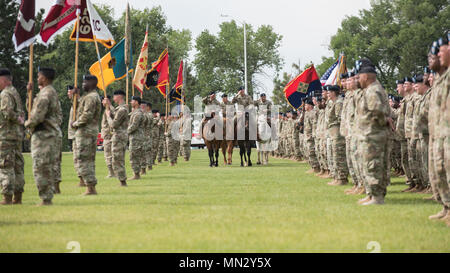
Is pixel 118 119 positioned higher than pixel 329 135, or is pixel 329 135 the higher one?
pixel 118 119

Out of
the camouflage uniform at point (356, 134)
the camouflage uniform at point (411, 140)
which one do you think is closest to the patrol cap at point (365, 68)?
the camouflage uniform at point (356, 134)

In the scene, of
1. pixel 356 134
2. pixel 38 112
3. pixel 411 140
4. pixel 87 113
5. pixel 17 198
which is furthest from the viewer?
pixel 411 140

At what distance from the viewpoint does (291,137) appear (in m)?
33.1

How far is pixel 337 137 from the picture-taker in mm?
15391

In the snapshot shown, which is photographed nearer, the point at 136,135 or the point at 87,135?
the point at 87,135

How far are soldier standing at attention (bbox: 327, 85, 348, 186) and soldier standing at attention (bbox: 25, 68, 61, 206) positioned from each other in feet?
22.4

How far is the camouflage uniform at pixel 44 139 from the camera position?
11.2 metres

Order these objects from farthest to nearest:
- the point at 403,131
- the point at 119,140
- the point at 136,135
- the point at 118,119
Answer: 1. the point at 136,135
2. the point at 118,119
3. the point at 119,140
4. the point at 403,131

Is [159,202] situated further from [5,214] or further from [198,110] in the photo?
[198,110]

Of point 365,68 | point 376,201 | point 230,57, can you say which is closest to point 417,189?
point 376,201

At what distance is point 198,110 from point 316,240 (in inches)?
3350

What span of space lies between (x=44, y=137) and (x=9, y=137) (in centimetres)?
70

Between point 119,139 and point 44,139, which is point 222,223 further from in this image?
point 119,139

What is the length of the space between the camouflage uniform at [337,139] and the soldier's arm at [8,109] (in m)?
7.49
